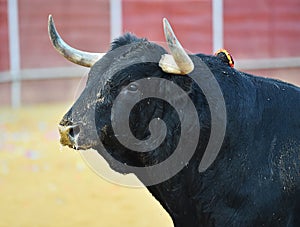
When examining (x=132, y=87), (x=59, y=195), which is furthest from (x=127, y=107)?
(x=59, y=195)

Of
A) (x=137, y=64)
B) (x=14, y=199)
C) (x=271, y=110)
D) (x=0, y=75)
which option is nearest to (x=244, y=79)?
(x=271, y=110)

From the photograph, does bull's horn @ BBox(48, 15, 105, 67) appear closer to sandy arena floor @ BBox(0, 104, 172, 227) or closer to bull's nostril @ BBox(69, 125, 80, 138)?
bull's nostril @ BBox(69, 125, 80, 138)

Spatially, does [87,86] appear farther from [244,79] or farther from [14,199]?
[14,199]

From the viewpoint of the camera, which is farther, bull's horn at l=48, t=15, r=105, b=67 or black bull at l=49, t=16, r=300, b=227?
bull's horn at l=48, t=15, r=105, b=67

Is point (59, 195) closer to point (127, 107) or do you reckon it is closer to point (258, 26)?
point (127, 107)

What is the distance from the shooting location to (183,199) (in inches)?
118

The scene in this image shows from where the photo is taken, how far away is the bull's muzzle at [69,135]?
2838 mm

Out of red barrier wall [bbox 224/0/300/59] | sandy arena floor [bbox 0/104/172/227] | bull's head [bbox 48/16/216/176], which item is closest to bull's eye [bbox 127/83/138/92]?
bull's head [bbox 48/16/216/176]

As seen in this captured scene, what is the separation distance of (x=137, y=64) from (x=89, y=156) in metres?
0.72

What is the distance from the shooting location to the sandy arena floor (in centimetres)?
A: 498

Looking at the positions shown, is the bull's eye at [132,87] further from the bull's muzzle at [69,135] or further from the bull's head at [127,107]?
the bull's muzzle at [69,135]

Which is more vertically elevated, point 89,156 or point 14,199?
point 89,156

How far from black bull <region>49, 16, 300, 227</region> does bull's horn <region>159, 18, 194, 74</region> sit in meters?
0.04

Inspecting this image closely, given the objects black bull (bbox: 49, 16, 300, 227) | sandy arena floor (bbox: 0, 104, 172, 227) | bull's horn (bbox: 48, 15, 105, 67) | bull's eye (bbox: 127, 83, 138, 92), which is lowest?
sandy arena floor (bbox: 0, 104, 172, 227)
